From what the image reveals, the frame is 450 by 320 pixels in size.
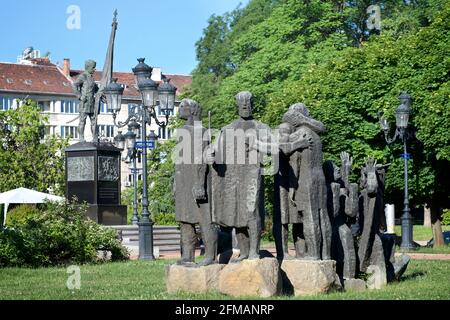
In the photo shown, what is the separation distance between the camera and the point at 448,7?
37.7 metres

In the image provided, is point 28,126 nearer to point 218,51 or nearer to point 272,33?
point 218,51

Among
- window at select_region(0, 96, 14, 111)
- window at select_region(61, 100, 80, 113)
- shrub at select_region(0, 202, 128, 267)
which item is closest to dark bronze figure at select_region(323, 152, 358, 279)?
shrub at select_region(0, 202, 128, 267)

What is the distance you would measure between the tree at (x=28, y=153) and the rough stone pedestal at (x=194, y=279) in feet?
157

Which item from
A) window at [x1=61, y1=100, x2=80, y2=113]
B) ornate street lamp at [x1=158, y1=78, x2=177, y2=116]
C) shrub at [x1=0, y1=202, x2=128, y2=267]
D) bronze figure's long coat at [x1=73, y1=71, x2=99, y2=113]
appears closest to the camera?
shrub at [x1=0, y1=202, x2=128, y2=267]

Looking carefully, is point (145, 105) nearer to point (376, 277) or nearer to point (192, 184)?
point (376, 277)

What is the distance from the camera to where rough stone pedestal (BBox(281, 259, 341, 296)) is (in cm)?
1519

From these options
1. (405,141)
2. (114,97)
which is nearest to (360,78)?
(405,141)

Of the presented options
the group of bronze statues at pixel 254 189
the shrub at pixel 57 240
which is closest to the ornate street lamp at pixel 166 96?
the shrub at pixel 57 240

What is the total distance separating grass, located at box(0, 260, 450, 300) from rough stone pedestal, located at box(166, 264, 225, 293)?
0.90ft

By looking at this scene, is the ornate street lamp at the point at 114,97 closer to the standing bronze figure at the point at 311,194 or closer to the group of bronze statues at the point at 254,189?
the group of bronze statues at the point at 254,189

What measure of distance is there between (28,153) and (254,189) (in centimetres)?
5046

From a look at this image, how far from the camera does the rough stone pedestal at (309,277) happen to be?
49.8 ft

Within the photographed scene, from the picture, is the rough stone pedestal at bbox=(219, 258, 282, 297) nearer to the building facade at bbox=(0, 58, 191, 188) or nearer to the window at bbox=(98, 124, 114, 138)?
the building facade at bbox=(0, 58, 191, 188)

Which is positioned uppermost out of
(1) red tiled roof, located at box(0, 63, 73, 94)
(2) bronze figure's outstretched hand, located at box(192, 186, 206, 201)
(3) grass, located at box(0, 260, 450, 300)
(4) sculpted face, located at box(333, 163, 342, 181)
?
(1) red tiled roof, located at box(0, 63, 73, 94)
